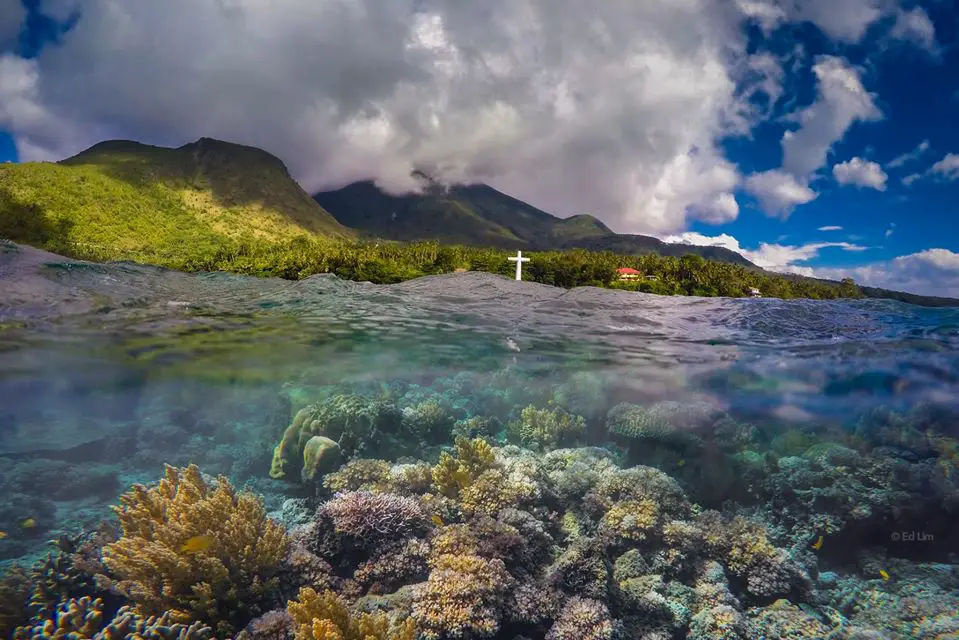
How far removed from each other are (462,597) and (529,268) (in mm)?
37455

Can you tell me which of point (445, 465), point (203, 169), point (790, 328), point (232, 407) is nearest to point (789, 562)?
point (445, 465)

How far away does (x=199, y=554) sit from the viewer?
617cm

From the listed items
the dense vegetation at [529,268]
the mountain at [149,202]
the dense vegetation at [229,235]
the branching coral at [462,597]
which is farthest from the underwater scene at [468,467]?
the mountain at [149,202]

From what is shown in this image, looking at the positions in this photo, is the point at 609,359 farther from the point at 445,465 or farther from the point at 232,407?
the point at 232,407

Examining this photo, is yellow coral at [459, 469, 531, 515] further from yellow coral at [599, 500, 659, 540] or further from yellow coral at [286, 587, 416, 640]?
yellow coral at [286, 587, 416, 640]

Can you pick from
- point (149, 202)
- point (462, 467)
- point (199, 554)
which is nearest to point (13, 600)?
point (199, 554)

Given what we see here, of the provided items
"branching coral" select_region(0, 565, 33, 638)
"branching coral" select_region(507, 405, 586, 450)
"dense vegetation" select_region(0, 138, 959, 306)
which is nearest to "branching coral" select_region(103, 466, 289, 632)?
"branching coral" select_region(0, 565, 33, 638)

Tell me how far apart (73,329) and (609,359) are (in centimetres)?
1631

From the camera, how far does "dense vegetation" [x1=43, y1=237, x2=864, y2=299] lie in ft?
98.6

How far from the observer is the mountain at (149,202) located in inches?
2714

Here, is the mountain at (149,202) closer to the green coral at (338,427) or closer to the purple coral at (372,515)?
the green coral at (338,427)

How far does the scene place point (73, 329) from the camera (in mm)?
12219

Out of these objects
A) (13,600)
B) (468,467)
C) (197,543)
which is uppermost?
(197,543)

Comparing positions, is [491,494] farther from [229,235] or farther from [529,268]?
[229,235]
